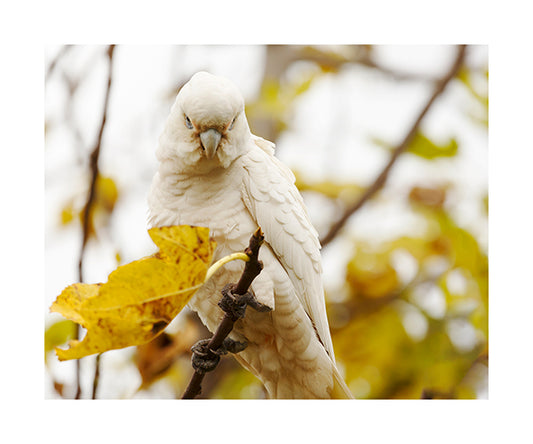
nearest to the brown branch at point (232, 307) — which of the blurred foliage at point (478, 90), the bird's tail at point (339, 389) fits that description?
the bird's tail at point (339, 389)

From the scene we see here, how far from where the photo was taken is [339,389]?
61.2 inches

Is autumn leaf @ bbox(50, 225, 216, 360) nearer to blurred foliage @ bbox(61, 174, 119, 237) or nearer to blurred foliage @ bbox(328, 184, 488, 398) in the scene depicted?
blurred foliage @ bbox(61, 174, 119, 237)

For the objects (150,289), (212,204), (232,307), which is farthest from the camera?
(212,204)

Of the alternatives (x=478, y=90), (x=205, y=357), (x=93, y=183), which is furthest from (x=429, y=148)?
(x=93, y=183)

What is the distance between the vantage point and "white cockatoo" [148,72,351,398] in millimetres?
1316

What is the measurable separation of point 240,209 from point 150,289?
1.22 ft

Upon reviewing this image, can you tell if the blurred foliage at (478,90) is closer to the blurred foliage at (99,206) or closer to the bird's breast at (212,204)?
the bird's breast at (212,204)

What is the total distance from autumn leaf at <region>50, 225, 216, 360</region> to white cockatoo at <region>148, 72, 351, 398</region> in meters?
0.27

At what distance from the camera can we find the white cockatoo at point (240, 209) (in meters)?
1.32

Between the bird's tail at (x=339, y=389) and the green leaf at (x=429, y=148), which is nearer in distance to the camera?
the bird's tail at (x=339, y=389)

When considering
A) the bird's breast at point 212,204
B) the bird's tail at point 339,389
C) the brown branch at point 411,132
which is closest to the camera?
the bird's breast at point 212,204

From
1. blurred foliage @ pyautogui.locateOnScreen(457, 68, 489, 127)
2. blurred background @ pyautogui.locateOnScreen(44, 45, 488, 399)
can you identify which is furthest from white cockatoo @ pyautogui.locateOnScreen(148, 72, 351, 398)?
blurred foliage @ pyautogui.locateOnScreen(457, 68, 489, 127)

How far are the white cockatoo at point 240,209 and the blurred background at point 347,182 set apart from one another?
0.20m

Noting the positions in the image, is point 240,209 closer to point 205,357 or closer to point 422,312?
point 205,357
